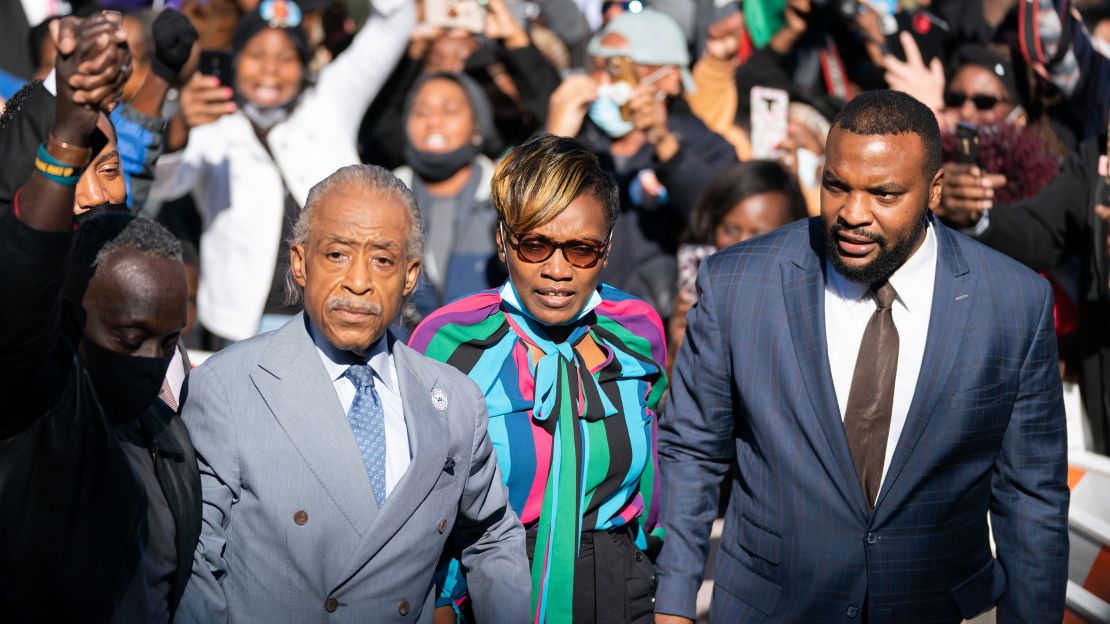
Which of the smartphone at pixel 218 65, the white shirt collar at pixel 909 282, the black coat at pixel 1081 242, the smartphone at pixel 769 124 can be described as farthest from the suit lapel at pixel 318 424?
the smartphone at pixel 218 65

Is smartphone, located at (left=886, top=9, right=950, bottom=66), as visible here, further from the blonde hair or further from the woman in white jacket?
the blonde hair

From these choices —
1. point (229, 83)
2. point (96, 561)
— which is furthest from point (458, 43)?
point (96, 561)

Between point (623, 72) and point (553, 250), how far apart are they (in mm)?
2956

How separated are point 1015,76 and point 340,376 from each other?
4484 millimetres

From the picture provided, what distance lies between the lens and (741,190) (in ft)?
18.8

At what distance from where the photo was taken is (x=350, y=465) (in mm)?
2754

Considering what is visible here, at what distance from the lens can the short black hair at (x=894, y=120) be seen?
3293 mm

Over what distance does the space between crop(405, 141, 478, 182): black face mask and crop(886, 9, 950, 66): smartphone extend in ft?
7.71

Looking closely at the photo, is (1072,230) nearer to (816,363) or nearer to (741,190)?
(741,190)

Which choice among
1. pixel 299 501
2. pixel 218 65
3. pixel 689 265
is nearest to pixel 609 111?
pixel 689 265

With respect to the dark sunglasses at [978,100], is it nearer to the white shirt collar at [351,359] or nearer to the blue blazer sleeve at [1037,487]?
the blue blazer sleeve at [1037,487]

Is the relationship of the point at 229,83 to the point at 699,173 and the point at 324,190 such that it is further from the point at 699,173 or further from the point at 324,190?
the point at 324,190

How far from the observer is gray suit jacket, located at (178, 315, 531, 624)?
2.67 metres

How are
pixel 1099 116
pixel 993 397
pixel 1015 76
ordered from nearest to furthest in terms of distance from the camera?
pixel 993 397 → pixel 1099 116 → pixel 1015 76
